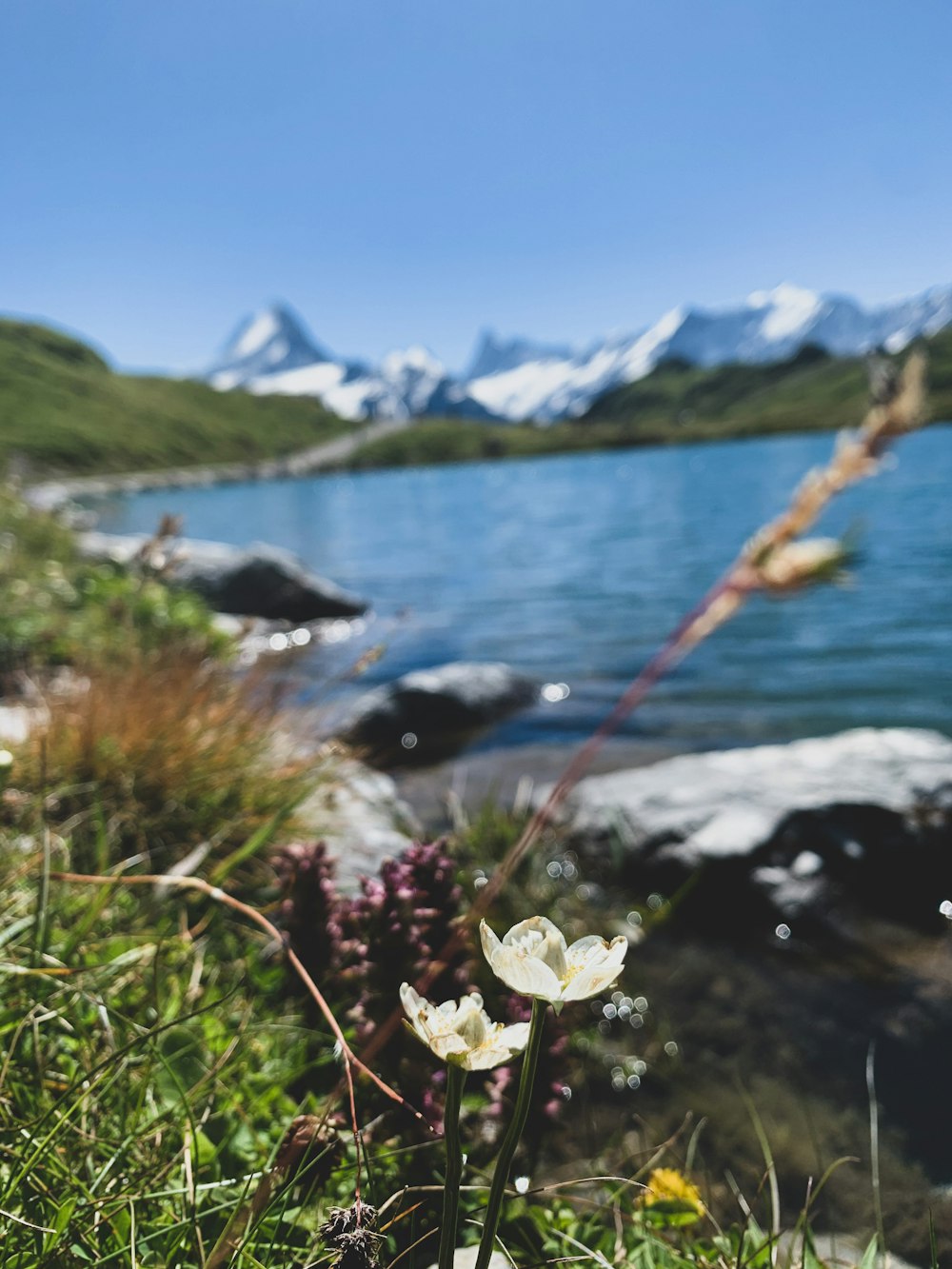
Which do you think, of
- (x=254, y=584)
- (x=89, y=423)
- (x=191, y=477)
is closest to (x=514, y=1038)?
(x=254, y=584)

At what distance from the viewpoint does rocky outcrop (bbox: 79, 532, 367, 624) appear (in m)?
17.2

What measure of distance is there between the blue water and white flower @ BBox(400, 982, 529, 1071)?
0.70 metres

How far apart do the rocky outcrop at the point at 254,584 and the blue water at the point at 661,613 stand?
5.49 feet

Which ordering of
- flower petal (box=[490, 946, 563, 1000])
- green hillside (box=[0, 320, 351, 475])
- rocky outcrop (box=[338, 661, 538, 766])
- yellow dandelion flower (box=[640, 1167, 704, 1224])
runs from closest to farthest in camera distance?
flower petal (box=[490, 946, 563, 1000]) < yellow dandelion flower (box=[640, 1167, 704, 1224]) < rocky outcrop (box=[338, 661, 538, 766]) < green hillside (box=[0, 320, 351, 475])

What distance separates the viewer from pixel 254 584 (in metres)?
17.5

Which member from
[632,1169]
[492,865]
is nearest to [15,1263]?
[632,1169]

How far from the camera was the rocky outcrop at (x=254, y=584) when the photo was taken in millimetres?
17219

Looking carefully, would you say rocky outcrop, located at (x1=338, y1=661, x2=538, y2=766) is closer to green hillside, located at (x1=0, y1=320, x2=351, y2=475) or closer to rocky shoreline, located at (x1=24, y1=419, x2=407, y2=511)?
rocky shoreline, located at (x1=24, y1=419, x2=407, y2=511)

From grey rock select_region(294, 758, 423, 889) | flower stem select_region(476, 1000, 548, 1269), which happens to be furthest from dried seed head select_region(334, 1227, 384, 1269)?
grey rock select_region(294, 758, 423, 889)

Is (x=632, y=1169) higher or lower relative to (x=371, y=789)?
lower

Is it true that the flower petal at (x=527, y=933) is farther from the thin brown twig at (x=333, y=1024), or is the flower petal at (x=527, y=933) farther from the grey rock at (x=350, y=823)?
the grey rock at (x=350, y=823)

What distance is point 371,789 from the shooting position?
6086 millimetres

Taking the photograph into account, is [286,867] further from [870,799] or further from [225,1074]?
[870,799]

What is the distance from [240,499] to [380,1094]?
8553cm
